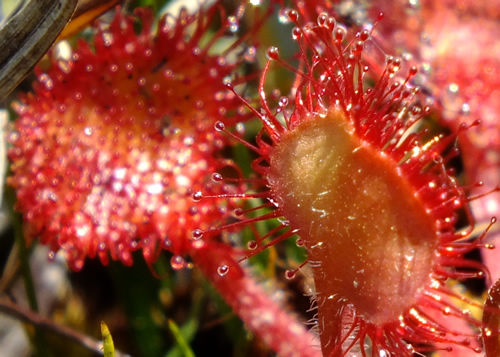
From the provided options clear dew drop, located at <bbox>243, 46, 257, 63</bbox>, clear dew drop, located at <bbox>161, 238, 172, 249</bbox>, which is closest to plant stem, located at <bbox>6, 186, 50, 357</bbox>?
clear dew drop, located at <bbox>161, 238, 172, 249</bbox>

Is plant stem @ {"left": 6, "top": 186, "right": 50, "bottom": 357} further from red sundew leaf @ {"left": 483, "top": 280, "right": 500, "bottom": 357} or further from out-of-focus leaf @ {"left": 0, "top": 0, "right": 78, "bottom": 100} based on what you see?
red sundew leaf @ {"left": 483, "top": 280, "right": 500, "bottom": 357}

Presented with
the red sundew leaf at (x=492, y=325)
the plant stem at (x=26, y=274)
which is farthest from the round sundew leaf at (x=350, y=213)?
the plant stem at (x=26, y=274)

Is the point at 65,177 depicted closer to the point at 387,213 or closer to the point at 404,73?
the point at 387,213

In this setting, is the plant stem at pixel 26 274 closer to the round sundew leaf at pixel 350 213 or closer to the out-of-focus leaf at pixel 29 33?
the out-of-focus leaf at pixel 29 33

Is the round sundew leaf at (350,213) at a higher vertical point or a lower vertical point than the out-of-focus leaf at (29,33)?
lower

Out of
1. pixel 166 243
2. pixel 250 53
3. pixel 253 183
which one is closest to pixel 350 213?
pixel 253 183

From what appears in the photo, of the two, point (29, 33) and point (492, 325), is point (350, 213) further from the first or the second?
point (29, 33)

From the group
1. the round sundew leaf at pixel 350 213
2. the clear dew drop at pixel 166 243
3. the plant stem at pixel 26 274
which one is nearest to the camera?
the round sundew leaf at pixel 350 213
